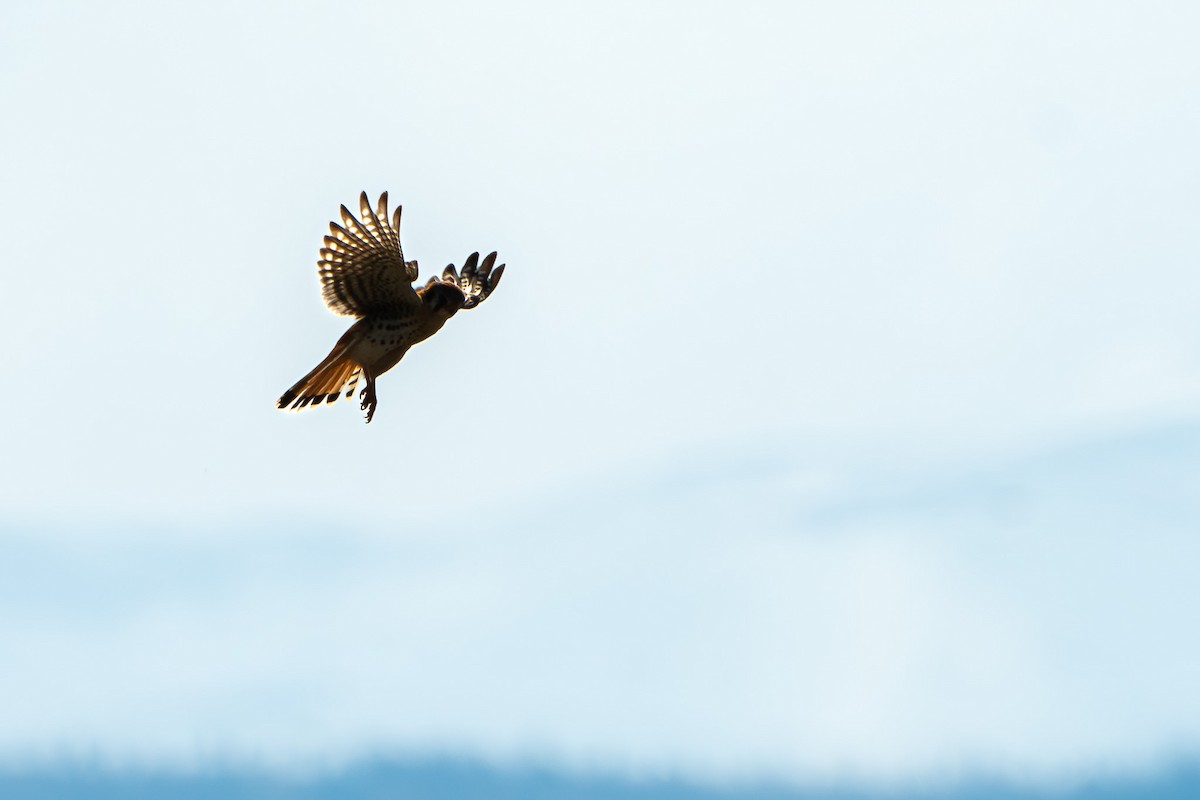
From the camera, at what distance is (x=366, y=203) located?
25062 mm

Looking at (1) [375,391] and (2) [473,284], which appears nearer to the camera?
(1) [375,391]

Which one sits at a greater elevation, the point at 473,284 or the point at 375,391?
the point at 473,284

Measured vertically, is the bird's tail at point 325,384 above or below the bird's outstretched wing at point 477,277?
below

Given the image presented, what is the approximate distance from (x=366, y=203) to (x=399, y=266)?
0.73 m

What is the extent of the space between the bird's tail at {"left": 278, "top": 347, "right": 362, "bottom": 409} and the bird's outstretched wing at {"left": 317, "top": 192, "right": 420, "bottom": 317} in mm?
645

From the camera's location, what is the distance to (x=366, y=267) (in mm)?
25328

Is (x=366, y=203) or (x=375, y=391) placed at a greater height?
(x=366, y=203)

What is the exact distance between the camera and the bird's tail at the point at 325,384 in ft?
85.7

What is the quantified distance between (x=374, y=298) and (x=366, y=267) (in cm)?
38

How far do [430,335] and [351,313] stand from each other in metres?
0.86

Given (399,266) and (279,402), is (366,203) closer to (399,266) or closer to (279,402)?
(399,266)

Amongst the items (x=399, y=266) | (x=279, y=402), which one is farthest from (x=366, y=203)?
(x=279, y=402)

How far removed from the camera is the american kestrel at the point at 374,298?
2514cm

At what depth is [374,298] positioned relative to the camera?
1005 inches
